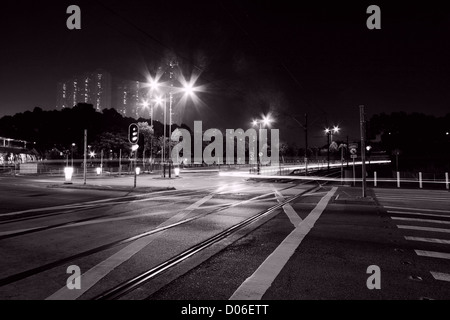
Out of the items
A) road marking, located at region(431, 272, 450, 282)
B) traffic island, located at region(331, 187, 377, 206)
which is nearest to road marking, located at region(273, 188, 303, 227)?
traffic island, located at region(331, 187, 377, 206)

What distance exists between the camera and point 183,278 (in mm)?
4242

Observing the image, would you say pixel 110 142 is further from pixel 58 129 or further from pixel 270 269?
pixel 270 269

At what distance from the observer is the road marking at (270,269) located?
3738mm

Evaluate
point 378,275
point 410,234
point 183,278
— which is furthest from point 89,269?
point 410,234

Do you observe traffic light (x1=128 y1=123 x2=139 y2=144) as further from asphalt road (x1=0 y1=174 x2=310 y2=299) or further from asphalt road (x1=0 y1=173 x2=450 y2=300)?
asphalt road (x1=0 y1=173 x2=450 y2=300)

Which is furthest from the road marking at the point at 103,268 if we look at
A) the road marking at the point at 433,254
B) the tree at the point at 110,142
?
the tree at the point at 110,142

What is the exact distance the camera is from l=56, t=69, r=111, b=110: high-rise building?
125188 mm

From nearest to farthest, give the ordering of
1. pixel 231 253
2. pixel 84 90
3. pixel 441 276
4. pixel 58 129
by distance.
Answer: pixel 441 276, pixel 231 253, pixel 58 129, pixel 84 90

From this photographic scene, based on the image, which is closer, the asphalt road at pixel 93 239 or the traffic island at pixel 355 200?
the asphalt road at pixel 93 239

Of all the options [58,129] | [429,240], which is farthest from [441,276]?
[58,129]

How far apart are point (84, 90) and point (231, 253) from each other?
142 m

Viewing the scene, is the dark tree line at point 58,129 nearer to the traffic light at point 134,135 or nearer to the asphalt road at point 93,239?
the traffic light at point 134,135

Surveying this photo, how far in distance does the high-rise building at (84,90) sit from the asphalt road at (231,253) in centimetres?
12519

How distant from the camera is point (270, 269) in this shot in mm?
4566
